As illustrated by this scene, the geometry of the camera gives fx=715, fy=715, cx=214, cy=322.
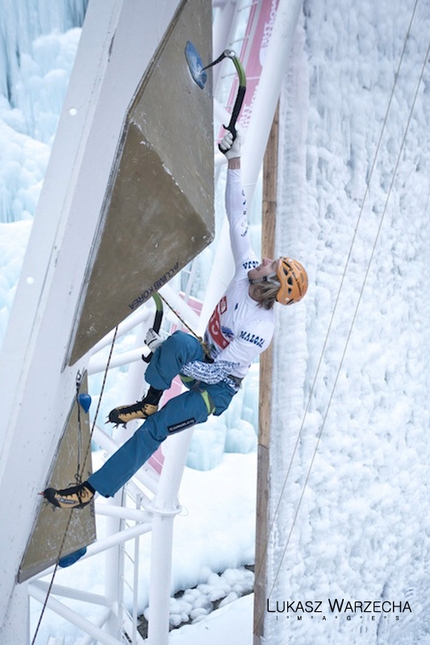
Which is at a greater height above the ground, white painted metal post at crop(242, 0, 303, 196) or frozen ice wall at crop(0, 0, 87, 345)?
frozen ice wall at crop(0, 0, 87, 345)

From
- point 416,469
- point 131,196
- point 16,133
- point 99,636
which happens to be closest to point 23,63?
point 16,133

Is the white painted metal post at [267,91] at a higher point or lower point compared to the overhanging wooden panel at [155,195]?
higher

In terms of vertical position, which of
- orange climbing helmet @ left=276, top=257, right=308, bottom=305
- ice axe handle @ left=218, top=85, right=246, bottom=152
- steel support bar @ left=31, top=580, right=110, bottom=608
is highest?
ice axe handle @ left=218, top=85, right=246, bottom=152

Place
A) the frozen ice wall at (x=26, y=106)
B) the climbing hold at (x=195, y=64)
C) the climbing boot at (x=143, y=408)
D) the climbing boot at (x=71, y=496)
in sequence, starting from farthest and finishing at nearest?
the frozen ice wall at (x=26, y=106) → the climbing boot at (x=143, y=408) → the climbing boot at (x=71, y=496) → the climbing hold at (x=195, y=64)

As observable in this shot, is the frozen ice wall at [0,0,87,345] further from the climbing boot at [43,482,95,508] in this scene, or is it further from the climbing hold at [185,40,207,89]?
the climbing hold at [185,40,207,89]

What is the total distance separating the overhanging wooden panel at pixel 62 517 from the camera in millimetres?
1855

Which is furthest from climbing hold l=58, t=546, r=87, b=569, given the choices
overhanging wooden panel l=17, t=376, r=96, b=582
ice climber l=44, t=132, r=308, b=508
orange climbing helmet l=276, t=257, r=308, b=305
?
orange climbing helmet l=276, t=257, r=308, b=305

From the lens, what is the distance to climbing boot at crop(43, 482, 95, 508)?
1.84 m

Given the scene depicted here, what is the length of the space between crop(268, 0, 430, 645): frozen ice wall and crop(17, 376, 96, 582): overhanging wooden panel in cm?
184

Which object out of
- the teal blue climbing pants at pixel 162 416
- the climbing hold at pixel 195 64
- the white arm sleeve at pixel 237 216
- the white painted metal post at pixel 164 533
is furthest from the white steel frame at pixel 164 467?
the climbing hold at pixel 195 64

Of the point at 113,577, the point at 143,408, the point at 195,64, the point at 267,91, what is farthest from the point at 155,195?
the point at 113,577

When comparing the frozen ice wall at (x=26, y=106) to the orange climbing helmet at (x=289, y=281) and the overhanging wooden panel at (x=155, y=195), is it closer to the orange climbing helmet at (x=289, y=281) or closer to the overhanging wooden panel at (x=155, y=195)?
the orange climbing helmet at (x=289, y=281)

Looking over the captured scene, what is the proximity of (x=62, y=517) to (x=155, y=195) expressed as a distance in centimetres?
104

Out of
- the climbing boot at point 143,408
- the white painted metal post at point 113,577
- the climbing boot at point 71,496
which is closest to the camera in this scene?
the climbing boot at point 71,496
